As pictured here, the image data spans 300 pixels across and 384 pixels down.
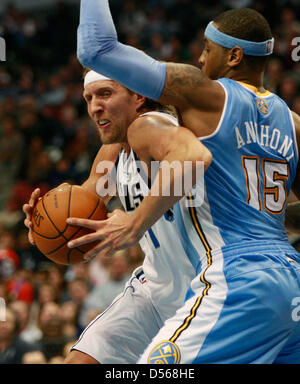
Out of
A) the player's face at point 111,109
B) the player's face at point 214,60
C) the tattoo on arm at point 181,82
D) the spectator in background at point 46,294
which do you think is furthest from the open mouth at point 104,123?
the spectator in background at point 46,294

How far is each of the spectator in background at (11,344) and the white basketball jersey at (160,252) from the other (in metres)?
3.15

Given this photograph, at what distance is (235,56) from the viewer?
125 inches

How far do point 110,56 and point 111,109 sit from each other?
2.53 feet

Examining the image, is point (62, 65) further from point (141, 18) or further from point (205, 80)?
point (205, 80)

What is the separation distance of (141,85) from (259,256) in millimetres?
992

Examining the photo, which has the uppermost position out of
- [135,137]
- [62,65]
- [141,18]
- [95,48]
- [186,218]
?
[95,48]

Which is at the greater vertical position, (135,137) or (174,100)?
(174,100)

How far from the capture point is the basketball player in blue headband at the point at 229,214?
2.61m

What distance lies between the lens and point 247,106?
2.93 metres

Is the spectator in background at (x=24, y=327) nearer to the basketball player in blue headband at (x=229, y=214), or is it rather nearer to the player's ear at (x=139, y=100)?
the player's ear at (x=139, y=100)

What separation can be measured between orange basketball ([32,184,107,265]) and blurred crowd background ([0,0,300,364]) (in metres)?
2.89

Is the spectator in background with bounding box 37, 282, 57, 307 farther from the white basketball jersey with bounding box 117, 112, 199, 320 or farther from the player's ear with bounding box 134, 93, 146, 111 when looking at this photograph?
the player's ear with bounding box 134, 93, 146, 111

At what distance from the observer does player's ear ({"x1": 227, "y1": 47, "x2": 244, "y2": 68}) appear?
3.16 meters

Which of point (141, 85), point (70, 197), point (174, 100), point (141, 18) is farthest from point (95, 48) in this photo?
point (141, 18)
